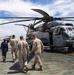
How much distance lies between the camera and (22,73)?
34.9ft

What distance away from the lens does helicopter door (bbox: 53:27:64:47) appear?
22.0 meters

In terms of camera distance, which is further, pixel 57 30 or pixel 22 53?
pixel 57 30

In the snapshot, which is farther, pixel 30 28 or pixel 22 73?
pixel 30 28

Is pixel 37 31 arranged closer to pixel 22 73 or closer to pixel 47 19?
pixel 47 19

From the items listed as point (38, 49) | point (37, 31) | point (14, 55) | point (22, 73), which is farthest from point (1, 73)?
point (37, 31)

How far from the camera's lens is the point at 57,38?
74.1ft

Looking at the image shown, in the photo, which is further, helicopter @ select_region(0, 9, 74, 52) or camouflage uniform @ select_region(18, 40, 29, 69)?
helicopter @ select_region(0, 9, 74, 52)

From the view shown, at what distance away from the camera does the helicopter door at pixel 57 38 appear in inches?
865

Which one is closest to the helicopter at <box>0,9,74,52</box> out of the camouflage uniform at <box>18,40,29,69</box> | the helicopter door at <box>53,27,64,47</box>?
the helicopter door at <box>53,27,64,47</box>

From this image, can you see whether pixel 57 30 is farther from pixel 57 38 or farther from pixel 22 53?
pixel 22 53

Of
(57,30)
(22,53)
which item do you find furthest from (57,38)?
(22,53)

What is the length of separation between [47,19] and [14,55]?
9.41 m

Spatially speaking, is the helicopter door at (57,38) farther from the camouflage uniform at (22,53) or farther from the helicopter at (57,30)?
the camouflage uniform at (22,53)

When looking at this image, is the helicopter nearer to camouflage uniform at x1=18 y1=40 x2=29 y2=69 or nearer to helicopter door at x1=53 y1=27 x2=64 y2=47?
helicopter door at x1=53 y1=27 x2=64 y2=47
